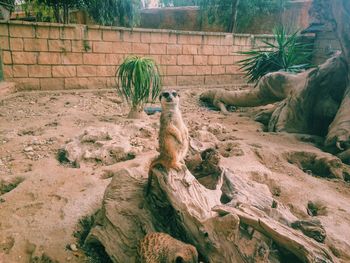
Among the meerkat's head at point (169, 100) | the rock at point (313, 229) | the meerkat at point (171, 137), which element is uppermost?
the meerkat's head at point (169, 100)

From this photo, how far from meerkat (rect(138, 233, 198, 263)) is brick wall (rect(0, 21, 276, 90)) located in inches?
206

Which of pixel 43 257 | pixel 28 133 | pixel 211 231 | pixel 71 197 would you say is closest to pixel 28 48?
pixel 28 133

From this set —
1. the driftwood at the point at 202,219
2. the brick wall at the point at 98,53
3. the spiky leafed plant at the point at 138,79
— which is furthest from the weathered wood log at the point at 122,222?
the brick wall at the point at 98,53

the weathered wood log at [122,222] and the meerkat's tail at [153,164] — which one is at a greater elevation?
the meerkat's tail at [153,164]

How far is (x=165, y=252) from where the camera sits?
1490mm

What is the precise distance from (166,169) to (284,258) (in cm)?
85

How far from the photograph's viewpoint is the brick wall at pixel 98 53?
18.5ft

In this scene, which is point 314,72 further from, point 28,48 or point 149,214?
point 28,48

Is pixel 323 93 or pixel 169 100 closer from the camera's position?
pixel 169 100

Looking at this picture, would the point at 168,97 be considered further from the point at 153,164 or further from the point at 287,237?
the point at 287,237

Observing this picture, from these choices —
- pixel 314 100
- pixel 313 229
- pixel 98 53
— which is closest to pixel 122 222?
pixel 313 229

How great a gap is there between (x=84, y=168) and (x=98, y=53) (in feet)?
12.8

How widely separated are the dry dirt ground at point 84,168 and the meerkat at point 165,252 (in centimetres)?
57

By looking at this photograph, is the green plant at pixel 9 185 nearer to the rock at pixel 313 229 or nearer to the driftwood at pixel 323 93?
the rock at pixel 313 229
